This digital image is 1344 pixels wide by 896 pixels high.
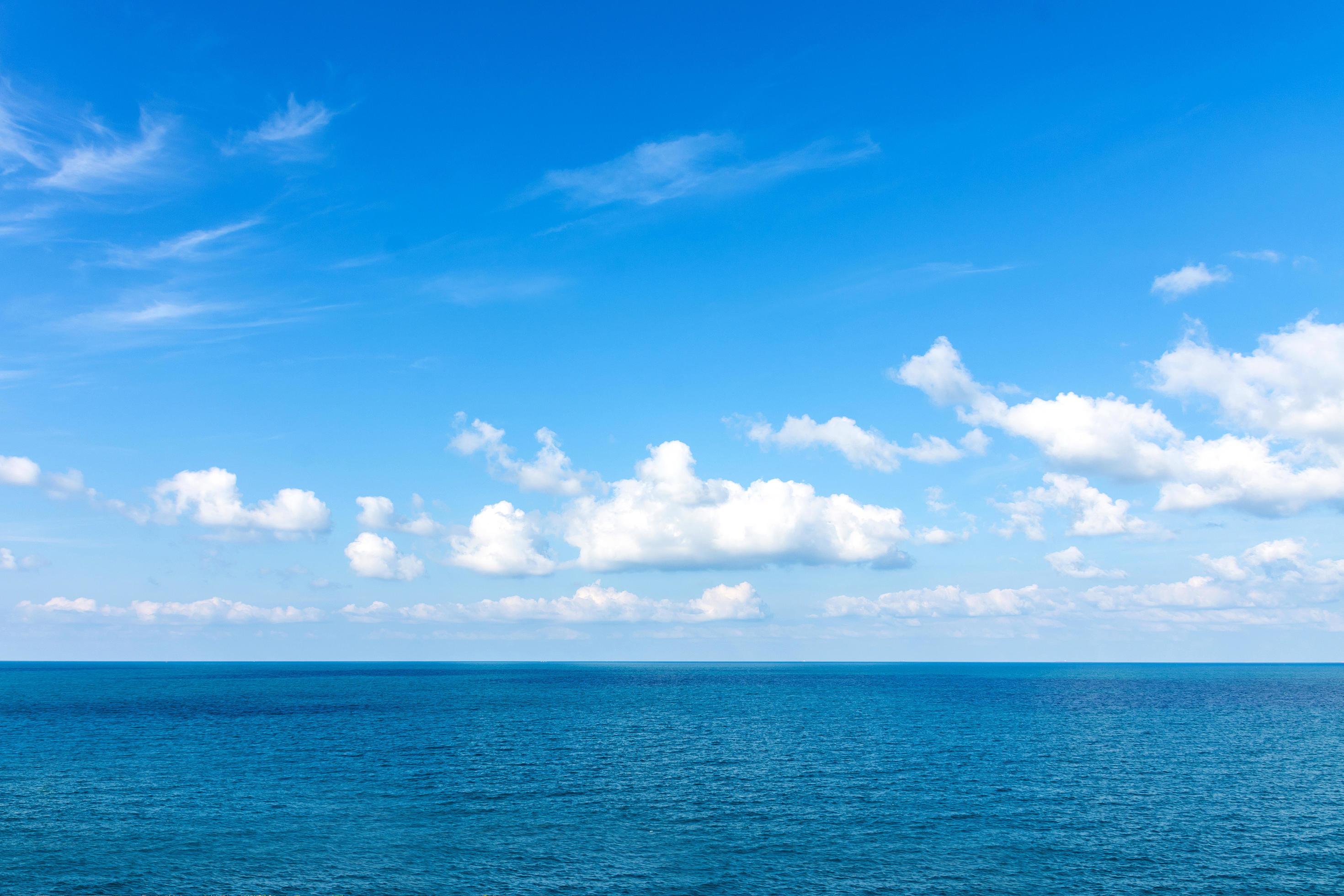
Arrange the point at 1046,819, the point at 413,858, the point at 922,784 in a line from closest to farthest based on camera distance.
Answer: the point at 413,858, the point at 1046,819, the point at 922,784

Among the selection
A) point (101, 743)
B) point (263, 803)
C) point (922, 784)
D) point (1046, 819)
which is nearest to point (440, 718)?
point (101, 743)

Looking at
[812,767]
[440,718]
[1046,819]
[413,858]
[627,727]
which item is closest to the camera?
[413,858]

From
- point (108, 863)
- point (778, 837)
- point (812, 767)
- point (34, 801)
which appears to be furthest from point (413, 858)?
point (812, 767)

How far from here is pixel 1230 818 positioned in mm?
82688

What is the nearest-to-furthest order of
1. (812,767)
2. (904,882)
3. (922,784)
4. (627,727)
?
(904,882)
(922,784)
(812,767)
(627,727)

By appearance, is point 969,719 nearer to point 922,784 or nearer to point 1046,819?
point 922,784

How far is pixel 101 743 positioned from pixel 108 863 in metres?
75.7

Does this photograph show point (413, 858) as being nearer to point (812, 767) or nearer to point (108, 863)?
point (108, 863)

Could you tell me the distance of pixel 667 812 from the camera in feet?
278

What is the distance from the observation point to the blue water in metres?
64.8

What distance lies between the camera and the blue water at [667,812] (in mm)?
64750

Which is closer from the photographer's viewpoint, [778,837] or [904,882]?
[904,882]

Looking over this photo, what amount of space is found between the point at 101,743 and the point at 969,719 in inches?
6079

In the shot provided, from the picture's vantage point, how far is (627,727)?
15712 cm
